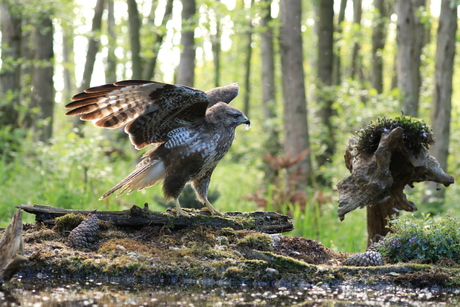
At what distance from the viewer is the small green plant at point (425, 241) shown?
13.9 feet

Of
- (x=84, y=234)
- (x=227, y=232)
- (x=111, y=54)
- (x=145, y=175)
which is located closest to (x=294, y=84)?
(x=145, y=175)

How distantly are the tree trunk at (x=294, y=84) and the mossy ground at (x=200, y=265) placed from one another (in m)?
5.26

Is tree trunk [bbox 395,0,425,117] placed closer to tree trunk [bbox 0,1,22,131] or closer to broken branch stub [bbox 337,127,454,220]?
broken branch stub [bbox 337,127,454,220]

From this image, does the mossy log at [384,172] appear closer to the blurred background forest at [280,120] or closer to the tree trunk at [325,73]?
the blurred background forest at [280,120]

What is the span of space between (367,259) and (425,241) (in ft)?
1.66

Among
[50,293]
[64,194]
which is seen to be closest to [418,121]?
[50,293]

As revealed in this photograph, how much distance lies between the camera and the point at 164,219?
4.78 m

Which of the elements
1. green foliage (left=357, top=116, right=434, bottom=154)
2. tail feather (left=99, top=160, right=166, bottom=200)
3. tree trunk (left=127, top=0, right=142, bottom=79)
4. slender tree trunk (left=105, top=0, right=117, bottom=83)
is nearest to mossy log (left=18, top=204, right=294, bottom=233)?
tail feather (left=99, top=160, right=166, bottom=200)

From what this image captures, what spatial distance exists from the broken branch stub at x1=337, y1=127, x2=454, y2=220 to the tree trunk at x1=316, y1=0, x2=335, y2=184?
729cm

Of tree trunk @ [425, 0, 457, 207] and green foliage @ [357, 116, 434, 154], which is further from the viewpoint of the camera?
tree trunk @ [425, 0, 457, 207]

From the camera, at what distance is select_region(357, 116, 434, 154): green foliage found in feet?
14.9

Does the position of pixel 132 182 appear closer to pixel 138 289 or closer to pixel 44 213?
pixel 44 213

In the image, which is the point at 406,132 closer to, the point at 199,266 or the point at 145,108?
the point at 199,266

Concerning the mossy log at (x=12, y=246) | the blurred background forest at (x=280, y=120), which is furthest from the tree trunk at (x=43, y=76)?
the mossy log at (x=12, y=246)
